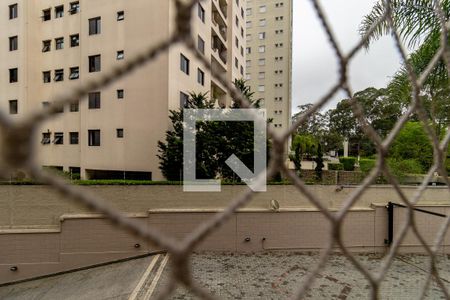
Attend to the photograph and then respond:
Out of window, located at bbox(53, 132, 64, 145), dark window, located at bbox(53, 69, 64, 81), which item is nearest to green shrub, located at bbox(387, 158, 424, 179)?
window, located at bbox(53, 132, 64, 145)

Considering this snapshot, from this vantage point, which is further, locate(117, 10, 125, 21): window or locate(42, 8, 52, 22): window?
locate(42, 8, 52, 22): window

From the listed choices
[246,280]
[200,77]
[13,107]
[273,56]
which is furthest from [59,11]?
[273,56]

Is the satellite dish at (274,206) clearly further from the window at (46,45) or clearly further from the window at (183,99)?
the window at (46,45)

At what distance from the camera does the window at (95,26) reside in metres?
9.47

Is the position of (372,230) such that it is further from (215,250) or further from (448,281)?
(215,250)

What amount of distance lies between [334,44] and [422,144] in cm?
1006

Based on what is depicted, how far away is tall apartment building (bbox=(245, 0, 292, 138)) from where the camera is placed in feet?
76.1

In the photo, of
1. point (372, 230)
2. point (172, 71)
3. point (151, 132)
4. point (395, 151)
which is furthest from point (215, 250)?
point (395, 151)

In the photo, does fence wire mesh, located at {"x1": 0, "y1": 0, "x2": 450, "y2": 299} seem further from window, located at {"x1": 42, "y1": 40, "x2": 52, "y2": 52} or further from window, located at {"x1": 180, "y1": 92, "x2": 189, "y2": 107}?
window, located at {"x1": 42, "y1": 40, "x2": 52, "y2": 52}

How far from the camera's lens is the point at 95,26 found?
376 inches

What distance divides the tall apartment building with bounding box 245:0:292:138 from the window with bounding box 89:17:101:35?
15194 millimetres

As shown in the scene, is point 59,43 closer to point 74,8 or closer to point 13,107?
point 74,8

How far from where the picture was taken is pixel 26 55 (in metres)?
10.6

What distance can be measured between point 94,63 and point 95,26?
3.91 feet
